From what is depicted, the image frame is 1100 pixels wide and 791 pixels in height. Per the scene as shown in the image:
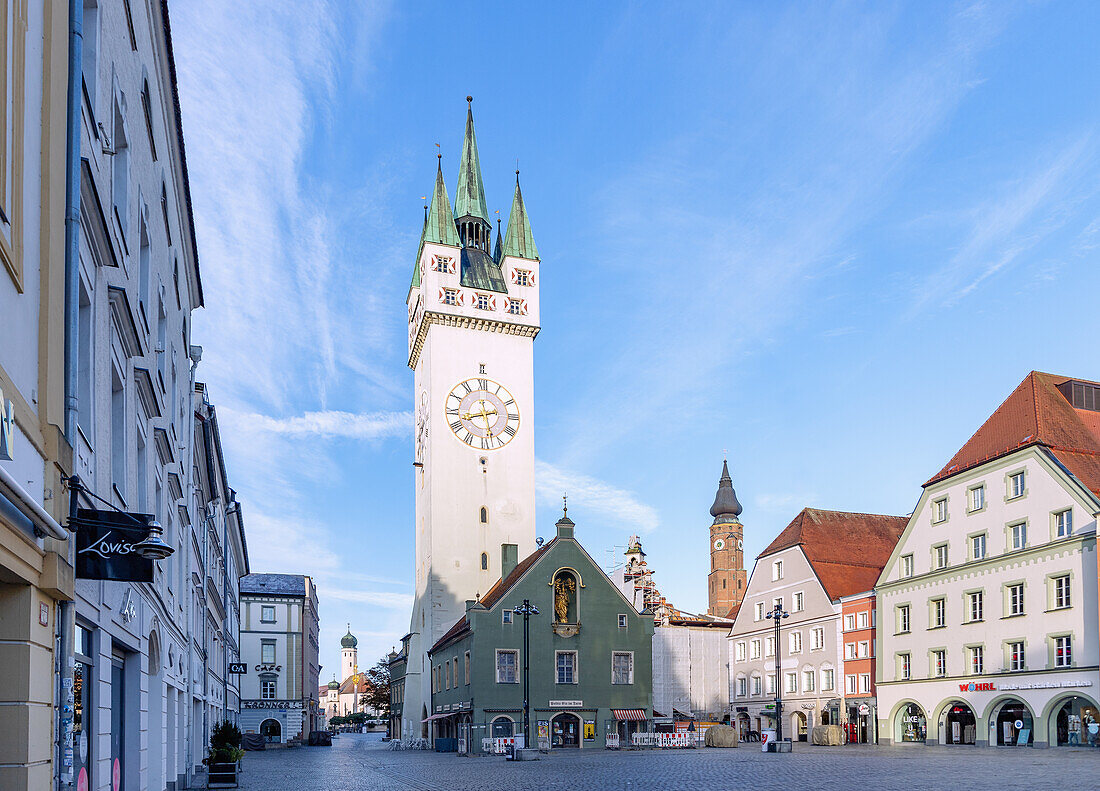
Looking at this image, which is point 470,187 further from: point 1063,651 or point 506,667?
point 1063,651

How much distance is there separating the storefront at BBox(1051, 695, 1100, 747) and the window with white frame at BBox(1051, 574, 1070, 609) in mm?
3932

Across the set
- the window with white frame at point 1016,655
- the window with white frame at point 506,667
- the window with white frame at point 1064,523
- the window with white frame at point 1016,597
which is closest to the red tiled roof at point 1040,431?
the window with white frame at point 1064,523

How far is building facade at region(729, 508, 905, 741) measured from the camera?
64.7 m

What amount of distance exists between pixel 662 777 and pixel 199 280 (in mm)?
18700

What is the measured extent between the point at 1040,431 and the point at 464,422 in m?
42.6

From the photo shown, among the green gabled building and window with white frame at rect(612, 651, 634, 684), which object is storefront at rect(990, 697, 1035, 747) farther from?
window with white frame at rect(612, 651, 634, 684)

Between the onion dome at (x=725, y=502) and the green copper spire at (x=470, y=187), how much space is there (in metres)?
74.7

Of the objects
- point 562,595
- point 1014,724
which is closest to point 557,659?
point 562,595

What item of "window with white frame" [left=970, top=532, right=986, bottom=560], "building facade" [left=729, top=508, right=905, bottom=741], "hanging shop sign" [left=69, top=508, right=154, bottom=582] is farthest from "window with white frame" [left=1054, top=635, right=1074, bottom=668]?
"hanging shop sign" [left=69, top=508, right=154, bottom=582]

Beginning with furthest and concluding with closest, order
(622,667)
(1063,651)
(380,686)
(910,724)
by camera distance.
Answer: (380,686)
(622,667)
(910,724)
(1063,651)

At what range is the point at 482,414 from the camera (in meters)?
80.3

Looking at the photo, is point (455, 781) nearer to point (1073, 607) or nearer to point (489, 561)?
point (1073, 607)

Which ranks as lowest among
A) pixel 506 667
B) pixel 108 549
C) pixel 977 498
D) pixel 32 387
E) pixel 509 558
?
pixel 506 667

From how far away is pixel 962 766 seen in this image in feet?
103
